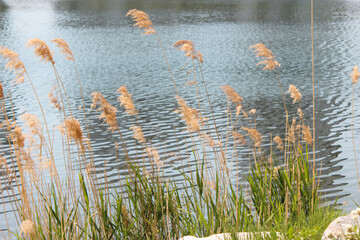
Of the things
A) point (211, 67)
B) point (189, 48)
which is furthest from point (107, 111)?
point (211, 67)

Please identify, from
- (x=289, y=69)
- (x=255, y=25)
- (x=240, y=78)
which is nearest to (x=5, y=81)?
(x=240, y=78)

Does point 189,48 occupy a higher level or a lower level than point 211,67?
lower

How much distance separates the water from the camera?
9.43 m

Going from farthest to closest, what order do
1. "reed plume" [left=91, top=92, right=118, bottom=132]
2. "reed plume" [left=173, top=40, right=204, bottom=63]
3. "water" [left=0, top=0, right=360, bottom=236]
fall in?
"water" [left=0, top=0, right=360, bottom=236], "reed plume" [left=173, top=40, right=204, bottom=63], "reed plume" [left=91, top=92, right=118, bottom=132]

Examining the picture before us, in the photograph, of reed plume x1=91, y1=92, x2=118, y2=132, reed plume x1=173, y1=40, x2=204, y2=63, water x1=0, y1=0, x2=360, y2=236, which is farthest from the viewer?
water x1=0, y1=0, x2=360, y2=236

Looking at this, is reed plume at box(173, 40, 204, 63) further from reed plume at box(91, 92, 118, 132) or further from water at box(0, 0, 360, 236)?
water at box(0, 0, 360, 236)

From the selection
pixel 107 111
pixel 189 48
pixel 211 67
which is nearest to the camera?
pixel 107 111

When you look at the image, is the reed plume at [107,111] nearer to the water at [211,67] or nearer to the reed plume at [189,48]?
the reed plume at [189,48]

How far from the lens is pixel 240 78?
607 inches

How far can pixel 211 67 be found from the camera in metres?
17.3

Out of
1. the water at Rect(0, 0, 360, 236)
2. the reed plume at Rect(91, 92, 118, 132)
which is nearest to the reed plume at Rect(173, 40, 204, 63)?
the reed plume at Rect(91, 92, 118, 132)

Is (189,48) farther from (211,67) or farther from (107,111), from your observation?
(211,67)

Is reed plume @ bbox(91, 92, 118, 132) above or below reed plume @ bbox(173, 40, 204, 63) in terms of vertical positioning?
below

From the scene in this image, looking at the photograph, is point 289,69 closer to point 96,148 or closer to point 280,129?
point 280,129
